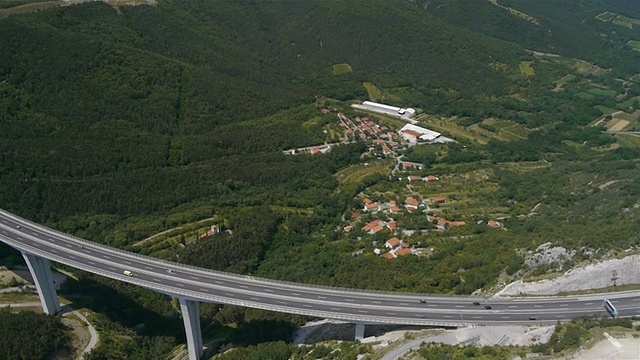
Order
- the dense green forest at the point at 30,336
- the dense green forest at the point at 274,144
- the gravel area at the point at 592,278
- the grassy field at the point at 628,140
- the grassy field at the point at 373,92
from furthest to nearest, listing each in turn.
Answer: the grassy field at the point at 373,92
the grassy field at the point at 628,140
the dense green forest at the point at 274,144
the gravel area at the point at 592,278
the dense green forest at the point at 30,336

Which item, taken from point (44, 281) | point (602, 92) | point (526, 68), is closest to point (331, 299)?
point (44, 281)

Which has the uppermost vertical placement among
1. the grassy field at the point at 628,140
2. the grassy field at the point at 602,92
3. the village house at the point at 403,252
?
the grassy field at the point at 602,92

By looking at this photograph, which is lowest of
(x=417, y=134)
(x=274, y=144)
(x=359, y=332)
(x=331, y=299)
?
(x=274, y=144)

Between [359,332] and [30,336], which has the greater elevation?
[359,332]

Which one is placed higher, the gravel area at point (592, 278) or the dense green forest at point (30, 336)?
the gravel area at point (592, 278)

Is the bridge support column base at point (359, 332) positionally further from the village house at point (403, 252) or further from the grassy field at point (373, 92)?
the grassy field at point (373, 92)

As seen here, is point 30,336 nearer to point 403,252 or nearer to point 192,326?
point 192,326

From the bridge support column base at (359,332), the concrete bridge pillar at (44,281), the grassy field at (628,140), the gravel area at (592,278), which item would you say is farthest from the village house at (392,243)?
the grassy field at (628,140)
